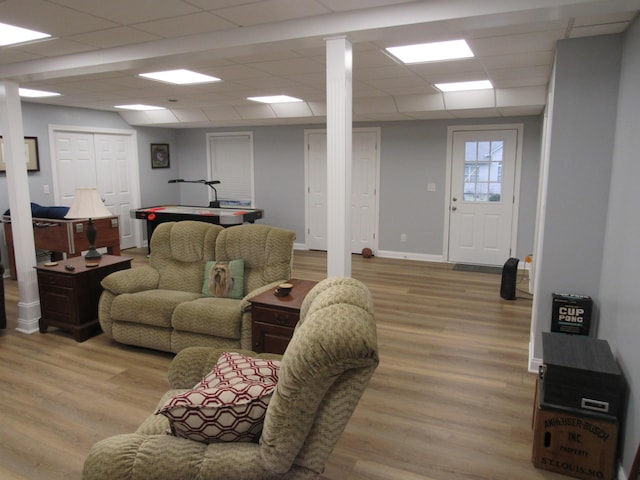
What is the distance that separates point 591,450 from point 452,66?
9.92 ft

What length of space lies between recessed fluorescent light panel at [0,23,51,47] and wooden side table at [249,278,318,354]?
7.48ft

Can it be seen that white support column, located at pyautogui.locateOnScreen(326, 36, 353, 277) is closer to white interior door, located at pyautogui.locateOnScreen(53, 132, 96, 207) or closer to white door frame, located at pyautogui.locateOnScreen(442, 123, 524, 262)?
white door frame, located at pyautogui.locateOnScreen(442, 123, 524, 262)

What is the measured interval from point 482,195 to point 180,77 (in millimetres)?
4373

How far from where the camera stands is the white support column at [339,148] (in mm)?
2795

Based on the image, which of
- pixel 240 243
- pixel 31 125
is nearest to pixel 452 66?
pixel 240 243

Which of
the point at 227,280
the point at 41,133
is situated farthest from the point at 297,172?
the point at 227,280

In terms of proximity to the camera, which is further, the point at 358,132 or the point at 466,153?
the point at 358,132

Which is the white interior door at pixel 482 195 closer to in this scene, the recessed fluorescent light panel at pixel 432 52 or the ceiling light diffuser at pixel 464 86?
the ceiling light diffuser at pixel 464 86

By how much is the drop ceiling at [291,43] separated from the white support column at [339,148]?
14cm

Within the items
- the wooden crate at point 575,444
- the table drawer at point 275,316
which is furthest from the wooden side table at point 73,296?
the wooden crate at point 575,444

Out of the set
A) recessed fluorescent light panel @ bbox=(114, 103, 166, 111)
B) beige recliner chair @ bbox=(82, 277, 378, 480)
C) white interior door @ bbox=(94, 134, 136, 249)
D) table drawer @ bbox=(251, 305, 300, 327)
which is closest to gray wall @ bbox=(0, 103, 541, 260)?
white interior door @ bbox=(94, 134, 136, 249)

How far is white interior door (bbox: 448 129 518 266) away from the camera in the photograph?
6.56 metres

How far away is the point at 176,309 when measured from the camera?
3564mm

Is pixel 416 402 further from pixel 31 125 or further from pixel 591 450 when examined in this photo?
pixel 31 125
